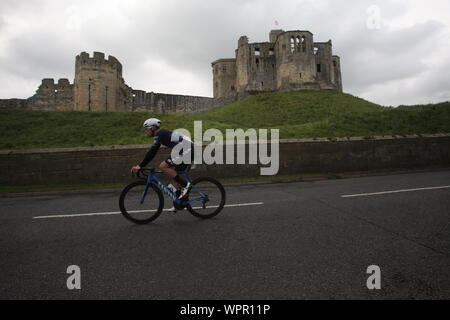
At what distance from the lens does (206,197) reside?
4.79 m

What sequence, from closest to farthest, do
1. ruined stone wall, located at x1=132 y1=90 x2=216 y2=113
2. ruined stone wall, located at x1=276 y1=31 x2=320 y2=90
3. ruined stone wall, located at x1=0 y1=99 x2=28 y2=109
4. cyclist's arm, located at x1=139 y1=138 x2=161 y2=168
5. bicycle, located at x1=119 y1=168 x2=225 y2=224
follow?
1. cyclist's arm, located at x1=139 y1=138 x2=161 y2=168
2. bicycle, located at x1=119 y1=168 x2=225 y2=224
3. ruined stone wall, located at x1=0 y1=99 x2=28 y2=109
4. ruined stone wall, located at x1=132 y1=90 x2=216 y2=113
5. ruined stone wall, located at x1=276 y1=31 x2=320 y2=90

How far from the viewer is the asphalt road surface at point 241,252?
88.4 inches

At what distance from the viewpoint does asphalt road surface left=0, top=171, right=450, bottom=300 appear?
224 centimetres

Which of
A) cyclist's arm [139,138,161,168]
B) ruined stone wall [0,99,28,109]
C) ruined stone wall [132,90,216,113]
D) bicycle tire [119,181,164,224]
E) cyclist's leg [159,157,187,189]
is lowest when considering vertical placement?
bicycle tire [119,181,164,224]

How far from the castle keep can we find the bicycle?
38.7 meters

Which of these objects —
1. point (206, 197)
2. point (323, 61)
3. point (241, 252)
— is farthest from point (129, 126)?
point (323, 61)

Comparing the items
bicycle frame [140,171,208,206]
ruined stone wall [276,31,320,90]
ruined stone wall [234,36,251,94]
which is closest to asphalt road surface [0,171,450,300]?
bicycle frame [140,171,208,206]

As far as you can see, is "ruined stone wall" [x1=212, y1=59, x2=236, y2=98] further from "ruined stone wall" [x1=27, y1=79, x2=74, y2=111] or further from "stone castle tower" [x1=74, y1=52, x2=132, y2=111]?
"ruined stone wall" [x1=27, y1=79, x2=74, y2=111]

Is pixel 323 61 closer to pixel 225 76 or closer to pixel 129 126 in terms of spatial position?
pixel 225 76

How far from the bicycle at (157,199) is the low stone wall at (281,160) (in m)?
5.02

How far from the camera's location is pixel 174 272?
2.61m

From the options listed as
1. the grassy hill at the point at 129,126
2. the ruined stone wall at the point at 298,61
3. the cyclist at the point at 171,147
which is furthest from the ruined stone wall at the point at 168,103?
the cyclist at the point at 171,147
